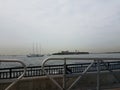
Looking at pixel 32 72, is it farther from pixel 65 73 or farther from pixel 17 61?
pixel 17 61

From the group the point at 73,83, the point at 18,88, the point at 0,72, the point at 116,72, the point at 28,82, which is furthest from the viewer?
the point at 0,72

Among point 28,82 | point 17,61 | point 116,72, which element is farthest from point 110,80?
point 28,82

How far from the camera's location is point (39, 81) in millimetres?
11312

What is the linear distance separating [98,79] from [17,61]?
245 cm

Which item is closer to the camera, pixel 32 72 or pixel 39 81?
pixel 39 81

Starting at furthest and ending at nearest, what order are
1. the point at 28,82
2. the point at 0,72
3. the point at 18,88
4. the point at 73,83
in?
1. the point at 0,72
2. the point at 28,82
3. the point at 18,88
4. the point at 73,83

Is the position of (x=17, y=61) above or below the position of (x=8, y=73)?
above

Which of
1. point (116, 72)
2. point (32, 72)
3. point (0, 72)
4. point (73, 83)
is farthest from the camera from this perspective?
point (32, 72)

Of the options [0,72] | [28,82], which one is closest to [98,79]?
[28,82]

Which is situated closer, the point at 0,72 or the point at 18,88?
the point at 18,88

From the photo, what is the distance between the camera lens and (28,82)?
1084cm

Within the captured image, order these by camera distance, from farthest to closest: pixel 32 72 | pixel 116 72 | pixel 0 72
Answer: pixel 32 72 < pixel 0 72 < pixel 116 72

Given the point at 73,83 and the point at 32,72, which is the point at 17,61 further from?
the point at 32,72

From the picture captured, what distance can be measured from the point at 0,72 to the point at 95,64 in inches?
228
